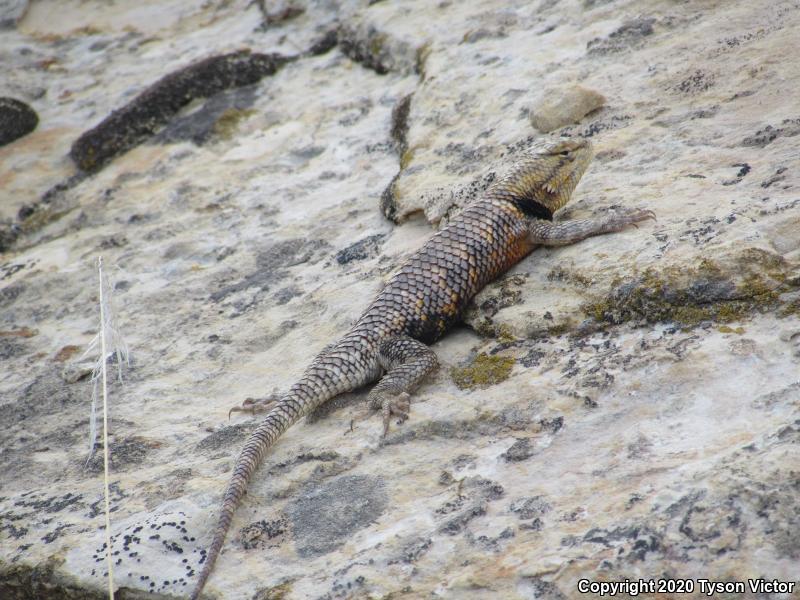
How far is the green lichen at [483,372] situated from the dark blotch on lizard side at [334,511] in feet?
2.47

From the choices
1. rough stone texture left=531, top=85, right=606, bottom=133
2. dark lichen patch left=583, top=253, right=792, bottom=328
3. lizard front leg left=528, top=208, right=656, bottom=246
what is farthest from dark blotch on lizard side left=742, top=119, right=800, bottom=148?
rough stone texture left=531, top=85, right=606, bottom=133

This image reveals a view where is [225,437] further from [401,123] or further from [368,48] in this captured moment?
[368,48]

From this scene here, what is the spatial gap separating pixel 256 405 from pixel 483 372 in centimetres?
129

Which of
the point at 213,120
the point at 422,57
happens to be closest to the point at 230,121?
the point at 213,120

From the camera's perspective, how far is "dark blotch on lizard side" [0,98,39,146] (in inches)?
364

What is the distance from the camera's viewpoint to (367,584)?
9.70ft

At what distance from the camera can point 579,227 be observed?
15.4 ft

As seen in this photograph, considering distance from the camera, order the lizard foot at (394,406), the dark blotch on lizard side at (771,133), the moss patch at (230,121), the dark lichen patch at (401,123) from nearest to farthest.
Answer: the lizard foot at (394,406) < the dark blotch on lizard side at (771,133) < the dark lichen patch at (401,123) < the moss patch at (230,121)

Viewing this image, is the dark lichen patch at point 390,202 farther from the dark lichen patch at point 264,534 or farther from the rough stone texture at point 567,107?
the dark lichen patch at point 264,534

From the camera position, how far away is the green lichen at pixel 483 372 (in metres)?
3.93

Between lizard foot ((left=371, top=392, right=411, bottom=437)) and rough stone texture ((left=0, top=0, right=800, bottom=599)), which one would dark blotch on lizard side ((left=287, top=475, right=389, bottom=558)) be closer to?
rough stone texture ((left=0, top=0, right=800, bottom=599))

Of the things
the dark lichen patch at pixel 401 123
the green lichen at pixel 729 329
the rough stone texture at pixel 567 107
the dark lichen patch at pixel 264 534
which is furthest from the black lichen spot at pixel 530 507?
the dark lichen patch at pixel 401 123

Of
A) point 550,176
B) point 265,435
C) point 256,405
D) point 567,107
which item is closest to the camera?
point 265,435

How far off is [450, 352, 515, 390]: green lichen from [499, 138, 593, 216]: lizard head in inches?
54.6
